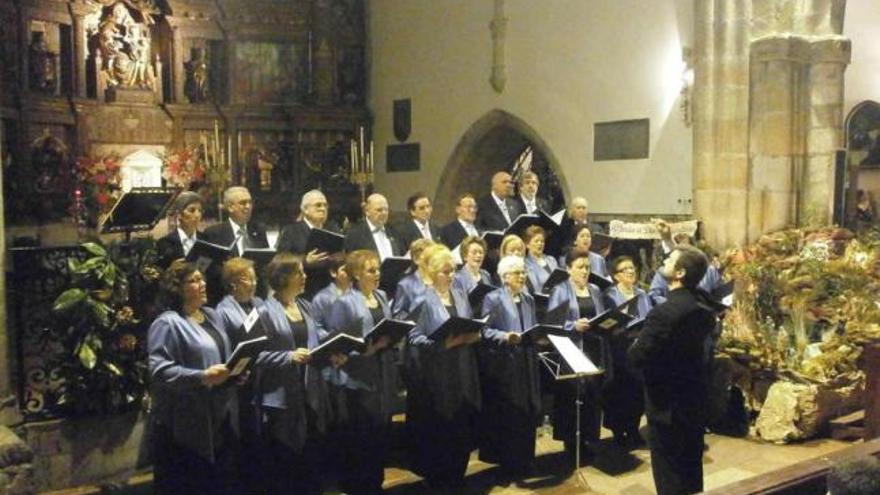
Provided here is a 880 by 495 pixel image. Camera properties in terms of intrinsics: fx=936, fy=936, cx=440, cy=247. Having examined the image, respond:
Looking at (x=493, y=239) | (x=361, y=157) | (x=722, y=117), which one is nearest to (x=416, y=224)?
(x=493, y=239)

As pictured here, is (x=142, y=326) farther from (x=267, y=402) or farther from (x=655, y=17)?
(x=655, y=17)

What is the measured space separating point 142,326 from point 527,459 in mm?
2341

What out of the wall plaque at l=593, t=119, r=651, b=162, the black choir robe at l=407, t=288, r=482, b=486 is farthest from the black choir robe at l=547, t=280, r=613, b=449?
the wall plaque at l=593, t=119, r=651, b=162

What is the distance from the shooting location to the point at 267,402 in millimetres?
4617

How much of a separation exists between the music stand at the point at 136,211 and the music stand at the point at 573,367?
258cm

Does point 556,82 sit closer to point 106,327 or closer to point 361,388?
point 361,388

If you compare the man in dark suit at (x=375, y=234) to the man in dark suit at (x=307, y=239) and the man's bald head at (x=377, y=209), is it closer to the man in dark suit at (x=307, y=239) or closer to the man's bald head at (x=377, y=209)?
the man's bald head at (x=377, y=209)

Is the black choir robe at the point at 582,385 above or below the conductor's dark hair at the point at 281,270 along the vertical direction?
below

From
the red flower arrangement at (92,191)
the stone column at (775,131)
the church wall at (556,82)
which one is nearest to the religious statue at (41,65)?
the red flower arrangement at (92,191)

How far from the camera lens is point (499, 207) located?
25.8 feet

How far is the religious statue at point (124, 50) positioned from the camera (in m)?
10.6

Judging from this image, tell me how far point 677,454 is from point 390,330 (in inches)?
59.0

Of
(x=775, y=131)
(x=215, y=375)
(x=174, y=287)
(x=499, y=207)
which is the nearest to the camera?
(x=215, y=375)

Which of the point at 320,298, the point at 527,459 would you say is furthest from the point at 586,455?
the point at 320,298
